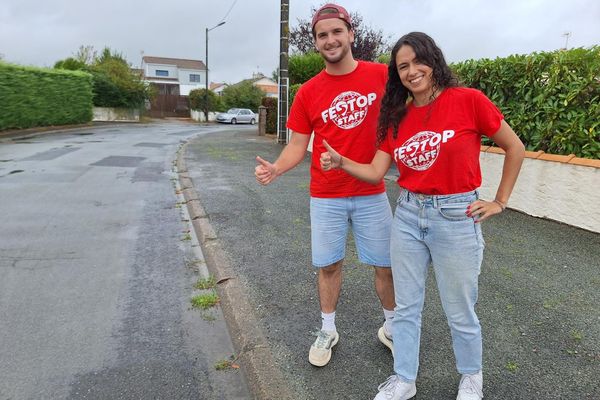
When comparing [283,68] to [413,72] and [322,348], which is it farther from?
[413,72]

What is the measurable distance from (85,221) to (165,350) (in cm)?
364

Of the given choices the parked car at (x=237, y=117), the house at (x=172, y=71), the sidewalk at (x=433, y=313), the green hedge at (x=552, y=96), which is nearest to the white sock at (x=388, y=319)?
the sidewalk at (x=433, y=313)

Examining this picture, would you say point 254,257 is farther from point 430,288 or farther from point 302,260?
point 430,288

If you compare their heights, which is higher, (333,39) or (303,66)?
(303,66)

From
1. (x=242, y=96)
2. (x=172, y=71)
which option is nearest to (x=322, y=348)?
(x=242, y=96)

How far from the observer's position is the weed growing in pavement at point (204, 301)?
12.3 ft

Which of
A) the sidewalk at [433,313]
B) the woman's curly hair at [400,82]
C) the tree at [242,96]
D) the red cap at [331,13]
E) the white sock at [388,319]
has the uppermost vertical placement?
the tree at [242,96]

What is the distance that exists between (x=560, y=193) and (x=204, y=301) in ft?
15.0

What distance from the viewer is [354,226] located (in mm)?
2783

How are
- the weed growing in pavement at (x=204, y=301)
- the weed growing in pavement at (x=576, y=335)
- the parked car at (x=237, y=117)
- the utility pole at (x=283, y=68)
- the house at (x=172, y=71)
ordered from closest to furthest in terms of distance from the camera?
the weed growing in pavement at (x=576, y=335) < the weed growing in pavement at (x=204, y=301) < the utility pole at (x=283, y=68) < the parked car at (x=237, y=117) < the house at (x=172, y=71)

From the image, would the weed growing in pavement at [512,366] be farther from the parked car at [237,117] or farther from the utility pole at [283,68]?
the parked car at [237,117]

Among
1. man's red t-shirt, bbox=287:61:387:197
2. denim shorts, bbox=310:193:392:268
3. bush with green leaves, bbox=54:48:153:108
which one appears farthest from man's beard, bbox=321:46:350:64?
bush with green leaves, bbox=54:48:153:108

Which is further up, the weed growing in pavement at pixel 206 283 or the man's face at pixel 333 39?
the man's face at pixel 333 39

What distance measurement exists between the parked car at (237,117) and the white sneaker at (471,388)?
1536 inches
